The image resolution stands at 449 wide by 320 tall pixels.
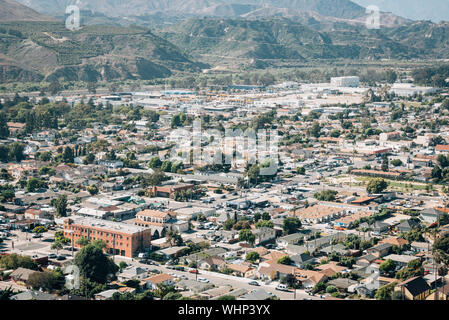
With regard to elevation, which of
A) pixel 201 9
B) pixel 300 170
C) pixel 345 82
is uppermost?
pixel 201 9

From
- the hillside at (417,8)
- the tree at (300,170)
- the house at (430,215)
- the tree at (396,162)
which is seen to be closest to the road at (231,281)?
the house at (430,215)

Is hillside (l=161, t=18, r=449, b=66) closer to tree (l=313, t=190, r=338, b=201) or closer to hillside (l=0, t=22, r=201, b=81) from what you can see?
hillside (l=0, t=22, r=201, b=81)

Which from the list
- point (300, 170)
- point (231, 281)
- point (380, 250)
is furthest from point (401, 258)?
point (300, 170)

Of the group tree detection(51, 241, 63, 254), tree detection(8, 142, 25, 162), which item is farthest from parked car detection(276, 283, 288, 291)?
tree detection(8, 142, 25, 162)

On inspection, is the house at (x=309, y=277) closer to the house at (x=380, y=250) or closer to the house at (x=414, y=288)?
the house at (x=414, y=288)

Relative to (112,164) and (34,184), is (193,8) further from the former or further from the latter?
(34,184)
